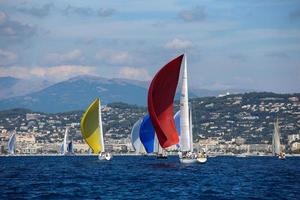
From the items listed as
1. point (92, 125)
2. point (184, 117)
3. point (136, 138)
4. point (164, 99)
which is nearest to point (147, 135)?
point (92, 125)

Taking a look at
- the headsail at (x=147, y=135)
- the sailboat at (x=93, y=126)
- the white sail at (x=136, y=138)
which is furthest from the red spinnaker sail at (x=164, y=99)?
the white sail at (x=136, y=138)

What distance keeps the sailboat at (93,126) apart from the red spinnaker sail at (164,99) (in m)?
34.6

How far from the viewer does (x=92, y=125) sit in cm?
11988

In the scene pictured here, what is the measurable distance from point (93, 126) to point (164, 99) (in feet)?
125

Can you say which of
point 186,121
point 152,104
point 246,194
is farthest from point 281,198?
point 186,121

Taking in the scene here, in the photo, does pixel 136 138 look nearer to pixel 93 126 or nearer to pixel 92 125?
pixel 93 126

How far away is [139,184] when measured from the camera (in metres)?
62.5

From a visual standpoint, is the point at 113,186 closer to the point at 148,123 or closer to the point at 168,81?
the point at 168,81

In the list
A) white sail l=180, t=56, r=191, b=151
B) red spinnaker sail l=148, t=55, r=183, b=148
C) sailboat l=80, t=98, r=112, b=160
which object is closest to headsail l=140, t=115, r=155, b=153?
sailboat l=80, t=98, r=112, b=160

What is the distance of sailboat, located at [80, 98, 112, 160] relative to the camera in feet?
391

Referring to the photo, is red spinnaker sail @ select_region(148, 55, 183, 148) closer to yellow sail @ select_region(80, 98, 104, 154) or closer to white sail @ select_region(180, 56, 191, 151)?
white sail @ select_region(180, 56, 191, 151)

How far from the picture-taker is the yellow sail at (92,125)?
119000 mm

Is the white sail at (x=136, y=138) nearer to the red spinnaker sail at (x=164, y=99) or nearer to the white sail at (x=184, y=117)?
the white sail at (x=184, y=117)

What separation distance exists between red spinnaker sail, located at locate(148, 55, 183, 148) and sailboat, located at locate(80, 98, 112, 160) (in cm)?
3463
